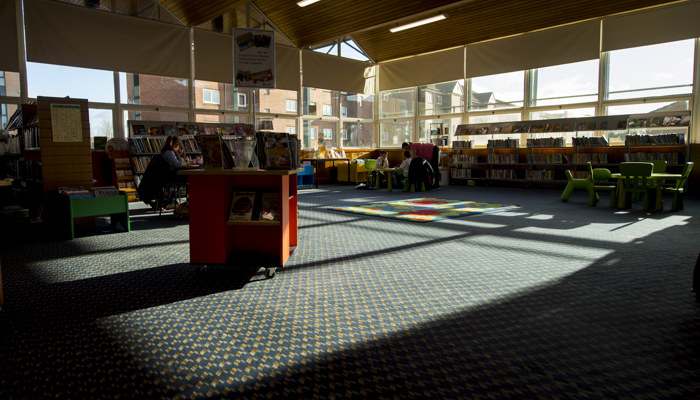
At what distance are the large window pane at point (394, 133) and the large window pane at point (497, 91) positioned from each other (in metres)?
2.57

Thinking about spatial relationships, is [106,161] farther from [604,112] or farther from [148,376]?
[604,112]

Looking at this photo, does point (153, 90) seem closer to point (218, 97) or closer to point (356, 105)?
point (218, 97)

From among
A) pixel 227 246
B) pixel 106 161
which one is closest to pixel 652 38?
pixel 227 246

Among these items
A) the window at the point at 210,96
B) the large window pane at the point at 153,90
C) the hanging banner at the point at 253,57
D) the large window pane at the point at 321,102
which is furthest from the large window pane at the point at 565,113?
the large window pane at the point at 153,90

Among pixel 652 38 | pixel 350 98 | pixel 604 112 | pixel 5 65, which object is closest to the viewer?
pixel 5 65

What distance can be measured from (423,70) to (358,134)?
128 inches

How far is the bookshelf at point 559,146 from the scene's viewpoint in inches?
386

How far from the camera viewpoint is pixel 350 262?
3885 millimetres

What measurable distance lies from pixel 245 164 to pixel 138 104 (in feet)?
27.9

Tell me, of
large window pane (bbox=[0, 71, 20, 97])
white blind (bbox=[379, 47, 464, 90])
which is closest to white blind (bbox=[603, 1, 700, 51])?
white blind (bbox=[379, 47, 464, 90])

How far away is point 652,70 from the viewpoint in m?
10.4

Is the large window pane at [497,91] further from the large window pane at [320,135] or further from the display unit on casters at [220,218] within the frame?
the display unit on casters at [220,218]

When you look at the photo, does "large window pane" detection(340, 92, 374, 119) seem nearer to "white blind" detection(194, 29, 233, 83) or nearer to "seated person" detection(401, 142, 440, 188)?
"seated person" detection(401, 142, 440, 188)

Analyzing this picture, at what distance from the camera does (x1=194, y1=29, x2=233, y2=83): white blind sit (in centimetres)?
1152
